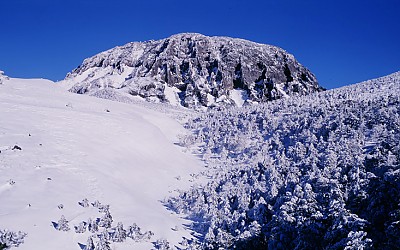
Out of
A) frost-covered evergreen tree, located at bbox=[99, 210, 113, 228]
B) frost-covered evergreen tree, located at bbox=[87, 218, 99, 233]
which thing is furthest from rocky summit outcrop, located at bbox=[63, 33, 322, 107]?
frost-covered evergreen tree, located at bbox=[87, 218, 99, 233]

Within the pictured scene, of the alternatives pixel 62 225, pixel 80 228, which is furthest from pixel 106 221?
pixel 62 225

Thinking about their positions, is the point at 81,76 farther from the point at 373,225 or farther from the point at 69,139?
the point at 373,225

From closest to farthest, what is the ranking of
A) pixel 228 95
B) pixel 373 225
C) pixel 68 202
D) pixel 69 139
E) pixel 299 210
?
pixel 373 225
pixel 299 210
pixel 68 202
pixel 69 139
pixel 228 95

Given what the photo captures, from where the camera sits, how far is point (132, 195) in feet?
118

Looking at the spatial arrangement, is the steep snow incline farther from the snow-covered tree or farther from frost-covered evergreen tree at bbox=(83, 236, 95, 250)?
frost-covered evergreen tree at bbox=(83, 236, 95, 250)

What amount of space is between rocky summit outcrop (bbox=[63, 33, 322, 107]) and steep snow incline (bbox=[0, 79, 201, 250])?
4824 centimetres

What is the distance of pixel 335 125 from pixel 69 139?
3263 centimetres

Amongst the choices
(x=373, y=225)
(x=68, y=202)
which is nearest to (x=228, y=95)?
(x=68, y=202)

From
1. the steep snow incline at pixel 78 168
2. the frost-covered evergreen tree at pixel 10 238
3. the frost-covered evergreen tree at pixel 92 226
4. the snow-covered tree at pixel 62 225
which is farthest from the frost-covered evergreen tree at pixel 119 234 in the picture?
the frost-covered evergreen tree at pixel 10 238

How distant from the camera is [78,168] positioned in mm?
36344

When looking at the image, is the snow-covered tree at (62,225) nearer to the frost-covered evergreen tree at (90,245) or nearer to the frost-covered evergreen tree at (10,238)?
the frost-covered evergreen tree at (90,245)

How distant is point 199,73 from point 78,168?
87746 mm

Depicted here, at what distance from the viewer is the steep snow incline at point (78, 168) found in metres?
26.8

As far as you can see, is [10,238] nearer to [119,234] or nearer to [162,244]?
[119,234]
